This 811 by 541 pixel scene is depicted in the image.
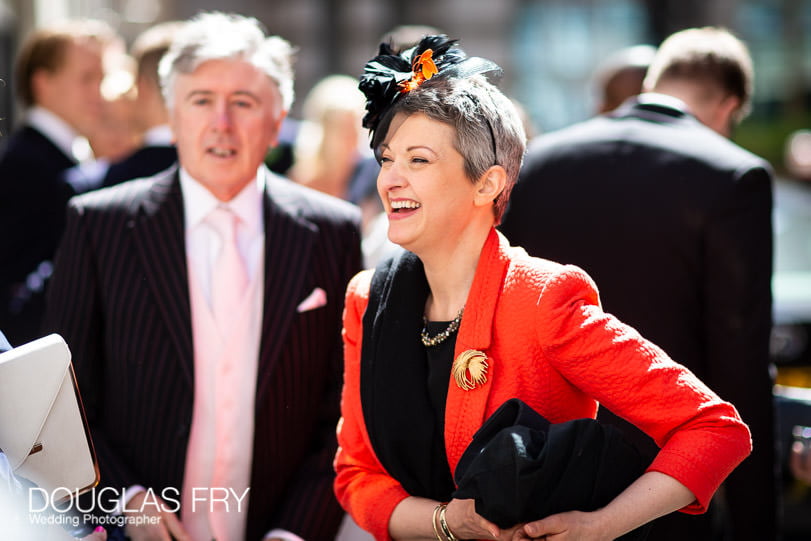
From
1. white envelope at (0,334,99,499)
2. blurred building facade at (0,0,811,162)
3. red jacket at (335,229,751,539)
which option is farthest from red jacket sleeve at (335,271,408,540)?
blurred building facade at (0,0,811,162)

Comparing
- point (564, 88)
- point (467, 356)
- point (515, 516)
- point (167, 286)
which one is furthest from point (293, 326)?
point (564, 88)

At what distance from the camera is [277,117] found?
9.13 feet

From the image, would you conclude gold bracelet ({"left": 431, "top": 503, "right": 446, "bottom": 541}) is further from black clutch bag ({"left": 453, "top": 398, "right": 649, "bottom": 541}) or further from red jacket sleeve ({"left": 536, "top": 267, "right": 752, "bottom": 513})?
red jacket sleeve ({"left": 536, "top": 267, "right": 752, "bottom": 513})

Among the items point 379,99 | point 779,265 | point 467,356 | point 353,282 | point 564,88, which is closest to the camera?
point 467,356

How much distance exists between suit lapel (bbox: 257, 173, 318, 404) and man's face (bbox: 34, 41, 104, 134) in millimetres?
1990

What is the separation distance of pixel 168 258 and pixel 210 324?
0.69 feet

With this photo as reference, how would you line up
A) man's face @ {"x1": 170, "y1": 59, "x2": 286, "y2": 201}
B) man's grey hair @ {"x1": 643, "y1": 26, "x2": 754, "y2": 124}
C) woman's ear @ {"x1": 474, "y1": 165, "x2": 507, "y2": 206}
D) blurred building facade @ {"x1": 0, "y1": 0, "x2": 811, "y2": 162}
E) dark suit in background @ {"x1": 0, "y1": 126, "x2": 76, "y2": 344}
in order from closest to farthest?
woman's ear @ {"x1": 474, "y1": 165, "x2": 507, "y2": 206}
man's face @ {"x1": 170, "y1": 59, "x2": 286, "y2": 201}
man's grey hair @ {"x1": 643, "y1": 26, "x2": 754, "y2": 124}
dark suit in background @ {"x1": 0, "y1": 126, "x2": 76, "y2": 344}
blurred building facade @ {"x1": 0, "y1": 0, "x2": 811, "y2": 162}

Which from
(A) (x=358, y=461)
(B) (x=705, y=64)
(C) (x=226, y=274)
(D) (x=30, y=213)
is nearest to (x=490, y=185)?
(A) (x=358, y=461)

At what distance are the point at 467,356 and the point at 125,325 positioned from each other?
3.30 ft

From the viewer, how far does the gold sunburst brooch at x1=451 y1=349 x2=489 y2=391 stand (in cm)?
196

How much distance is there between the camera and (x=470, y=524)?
1.88 m

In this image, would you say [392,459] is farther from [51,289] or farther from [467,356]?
[51,289]

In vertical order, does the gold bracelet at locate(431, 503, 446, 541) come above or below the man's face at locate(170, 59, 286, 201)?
below

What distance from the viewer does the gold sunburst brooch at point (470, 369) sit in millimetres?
1961
